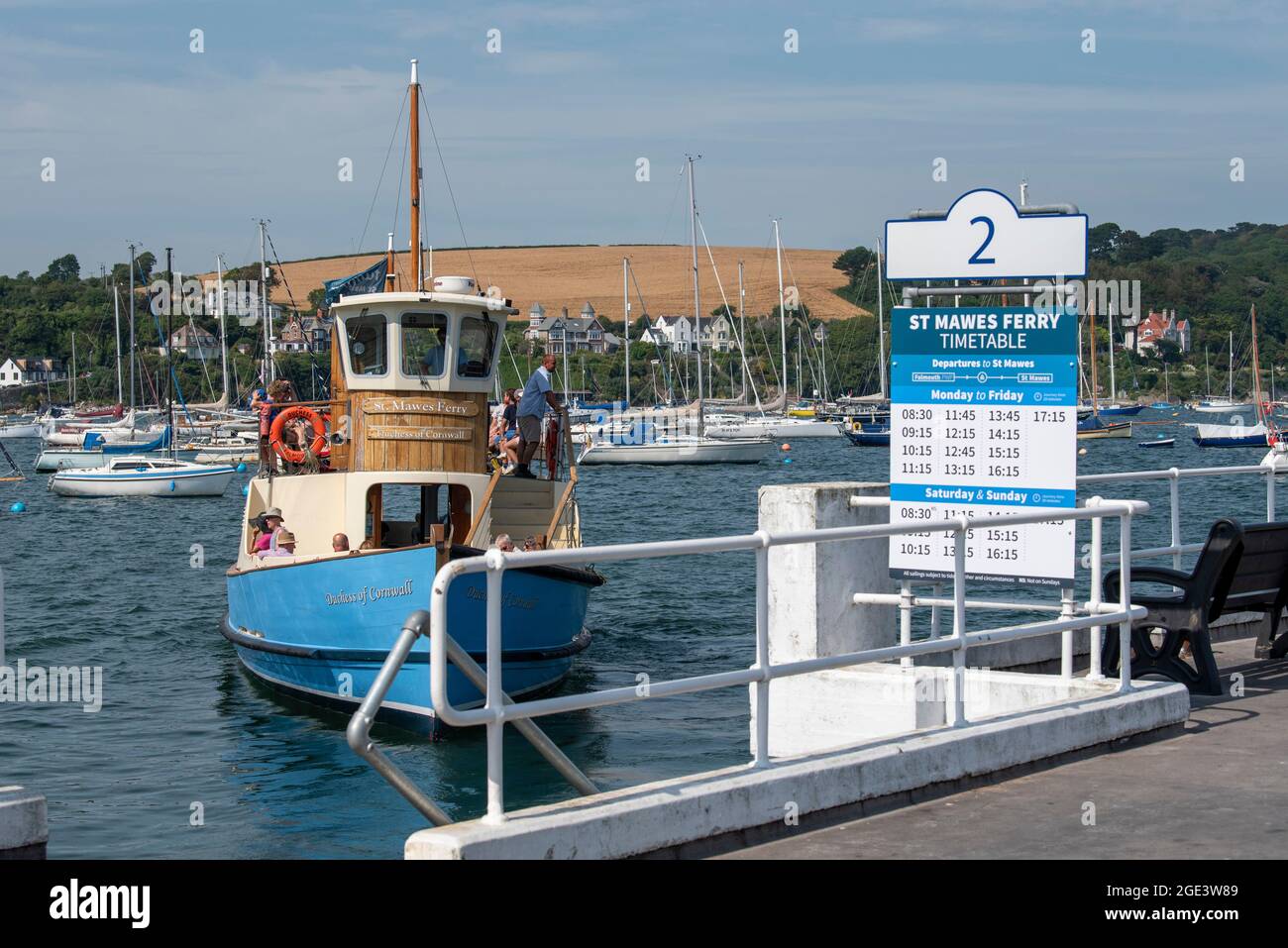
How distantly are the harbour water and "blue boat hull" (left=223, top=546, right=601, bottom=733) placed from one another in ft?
1.59

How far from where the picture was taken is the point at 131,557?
40000mm

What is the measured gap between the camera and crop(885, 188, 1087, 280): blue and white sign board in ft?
30.4

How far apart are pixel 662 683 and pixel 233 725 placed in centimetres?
1282

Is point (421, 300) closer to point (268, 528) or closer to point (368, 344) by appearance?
point (368, 344)

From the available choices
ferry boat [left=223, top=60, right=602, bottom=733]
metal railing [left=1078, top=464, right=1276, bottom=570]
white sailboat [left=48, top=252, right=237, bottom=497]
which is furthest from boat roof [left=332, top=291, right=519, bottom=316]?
white sailboat [left=48, top=252, right=237, bottom=497]

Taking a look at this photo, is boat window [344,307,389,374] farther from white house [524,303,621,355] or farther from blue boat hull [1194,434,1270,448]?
white house [524,303,621,355]

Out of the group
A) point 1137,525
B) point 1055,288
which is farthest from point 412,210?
point 1137,525

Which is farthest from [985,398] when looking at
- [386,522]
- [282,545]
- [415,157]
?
[415,157]

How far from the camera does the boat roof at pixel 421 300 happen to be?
61.1ft

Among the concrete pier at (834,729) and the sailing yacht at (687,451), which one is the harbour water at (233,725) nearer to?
the concrete pier at (834,729)

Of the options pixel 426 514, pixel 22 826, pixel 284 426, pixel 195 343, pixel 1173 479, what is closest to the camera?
pixel 22 826

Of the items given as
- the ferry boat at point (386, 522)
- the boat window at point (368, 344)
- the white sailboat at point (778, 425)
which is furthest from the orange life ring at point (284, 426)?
the white sailboat at point (778, 425)

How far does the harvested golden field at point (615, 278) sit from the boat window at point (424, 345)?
143 m

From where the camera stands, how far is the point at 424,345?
747 inches
